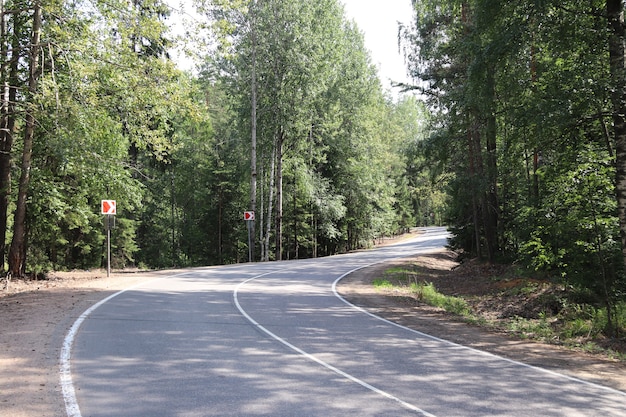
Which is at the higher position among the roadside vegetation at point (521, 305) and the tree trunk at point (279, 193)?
the tree trunk at point (279, 193)

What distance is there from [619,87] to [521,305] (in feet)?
26.3

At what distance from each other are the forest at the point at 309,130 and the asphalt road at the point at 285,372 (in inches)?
218

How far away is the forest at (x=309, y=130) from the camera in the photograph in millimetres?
11945

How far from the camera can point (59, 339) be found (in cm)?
897

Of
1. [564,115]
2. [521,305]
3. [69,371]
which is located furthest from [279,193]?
[69,371]

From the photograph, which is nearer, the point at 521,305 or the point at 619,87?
the point at 619,87

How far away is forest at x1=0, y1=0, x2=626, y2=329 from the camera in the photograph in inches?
470

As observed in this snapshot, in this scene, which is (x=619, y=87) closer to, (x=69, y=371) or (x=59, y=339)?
(x=69, y=371)

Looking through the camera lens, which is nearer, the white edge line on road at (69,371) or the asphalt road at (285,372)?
the white edge line on road at (69,371)

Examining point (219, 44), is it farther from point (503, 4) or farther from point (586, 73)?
point (586, 73)

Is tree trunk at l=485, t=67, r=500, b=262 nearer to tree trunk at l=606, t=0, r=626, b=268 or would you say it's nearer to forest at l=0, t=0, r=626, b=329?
forest at l=0, t=0, r=626, b=329

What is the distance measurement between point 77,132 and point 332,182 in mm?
28184

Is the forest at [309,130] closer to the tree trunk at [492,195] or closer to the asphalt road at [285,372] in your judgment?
the tree trunk at [492,195]

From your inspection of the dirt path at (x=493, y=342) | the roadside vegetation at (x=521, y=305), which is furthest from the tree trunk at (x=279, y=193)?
the dirt path at (x=493, y=342)
